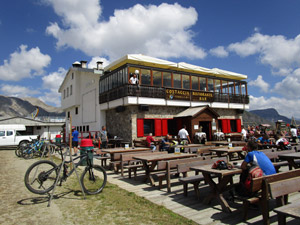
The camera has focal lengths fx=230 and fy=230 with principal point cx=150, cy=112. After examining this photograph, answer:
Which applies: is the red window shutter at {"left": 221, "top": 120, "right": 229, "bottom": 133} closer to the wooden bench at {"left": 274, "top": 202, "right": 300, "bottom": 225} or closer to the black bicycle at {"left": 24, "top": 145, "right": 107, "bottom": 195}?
the black bicycle at {"left": 24, "top": 145, "right": 107, "bottom": 195}

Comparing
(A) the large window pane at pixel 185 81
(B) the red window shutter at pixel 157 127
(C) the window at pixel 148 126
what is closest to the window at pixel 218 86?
(A) the large window pane at pixel 185 81

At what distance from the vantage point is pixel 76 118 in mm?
24484

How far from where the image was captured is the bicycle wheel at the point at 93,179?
5.35 meters

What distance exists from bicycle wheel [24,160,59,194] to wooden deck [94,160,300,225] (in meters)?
1.89

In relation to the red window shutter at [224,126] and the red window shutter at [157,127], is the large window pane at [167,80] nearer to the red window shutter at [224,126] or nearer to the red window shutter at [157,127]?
the red window shutter at [157,127]

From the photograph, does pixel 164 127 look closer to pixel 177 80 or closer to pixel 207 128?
pixel 207 128

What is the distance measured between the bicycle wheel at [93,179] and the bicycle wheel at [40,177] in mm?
656

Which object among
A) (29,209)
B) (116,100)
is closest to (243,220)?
(29,209)

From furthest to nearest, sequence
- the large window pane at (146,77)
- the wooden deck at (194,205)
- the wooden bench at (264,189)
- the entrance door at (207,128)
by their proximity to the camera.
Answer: the entrance door at (207,128) → the large window pane at (146,77) → the wooden deck at (194,205) → the wooden bench at (264,189)

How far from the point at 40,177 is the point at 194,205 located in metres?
3.31

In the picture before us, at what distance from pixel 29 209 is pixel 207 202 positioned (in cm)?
345

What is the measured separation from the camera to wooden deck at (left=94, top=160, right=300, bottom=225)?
3812 millimetres

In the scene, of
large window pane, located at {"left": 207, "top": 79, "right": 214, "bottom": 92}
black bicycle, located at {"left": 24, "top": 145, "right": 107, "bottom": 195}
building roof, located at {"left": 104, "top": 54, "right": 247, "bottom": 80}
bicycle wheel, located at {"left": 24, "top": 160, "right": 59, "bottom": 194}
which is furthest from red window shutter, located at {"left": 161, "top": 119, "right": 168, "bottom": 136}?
bicycle wheel, located at {"left": 24, "top": 160, "right": 59, "bottom": 194}

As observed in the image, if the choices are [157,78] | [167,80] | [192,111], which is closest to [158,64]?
[157,78]
